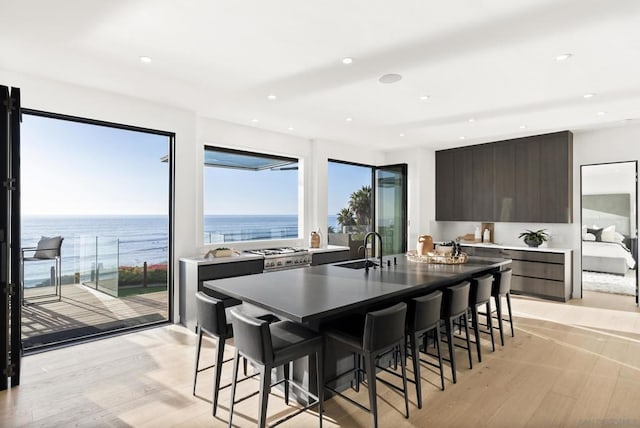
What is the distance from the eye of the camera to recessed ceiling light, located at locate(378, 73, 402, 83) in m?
3.47

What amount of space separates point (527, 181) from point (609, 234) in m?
1.49

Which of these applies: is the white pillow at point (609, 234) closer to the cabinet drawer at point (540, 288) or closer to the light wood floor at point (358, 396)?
the cabinet drawer at point (540, 288)

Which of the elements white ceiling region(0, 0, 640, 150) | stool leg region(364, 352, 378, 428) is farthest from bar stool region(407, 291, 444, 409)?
white ceiling region(0, 0, 640, 150)

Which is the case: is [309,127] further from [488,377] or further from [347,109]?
[488,377]

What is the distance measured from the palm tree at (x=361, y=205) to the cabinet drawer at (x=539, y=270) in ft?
9.38

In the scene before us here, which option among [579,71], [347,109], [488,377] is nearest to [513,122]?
[579,71]

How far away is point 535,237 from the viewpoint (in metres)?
6.32

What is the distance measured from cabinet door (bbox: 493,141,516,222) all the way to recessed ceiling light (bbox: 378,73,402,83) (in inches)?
161

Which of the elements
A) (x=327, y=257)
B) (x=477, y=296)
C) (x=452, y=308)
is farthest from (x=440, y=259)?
(x=327, y=257)

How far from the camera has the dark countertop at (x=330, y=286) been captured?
7.14 feet

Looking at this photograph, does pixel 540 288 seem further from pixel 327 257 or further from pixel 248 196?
pixel 248 196

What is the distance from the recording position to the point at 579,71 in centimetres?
334

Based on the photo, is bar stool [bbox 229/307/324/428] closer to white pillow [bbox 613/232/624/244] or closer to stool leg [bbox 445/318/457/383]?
stool leg [bbox 445/318/457/383]

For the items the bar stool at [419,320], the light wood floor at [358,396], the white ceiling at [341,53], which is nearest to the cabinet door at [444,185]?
the white ceiling at [341,53]
